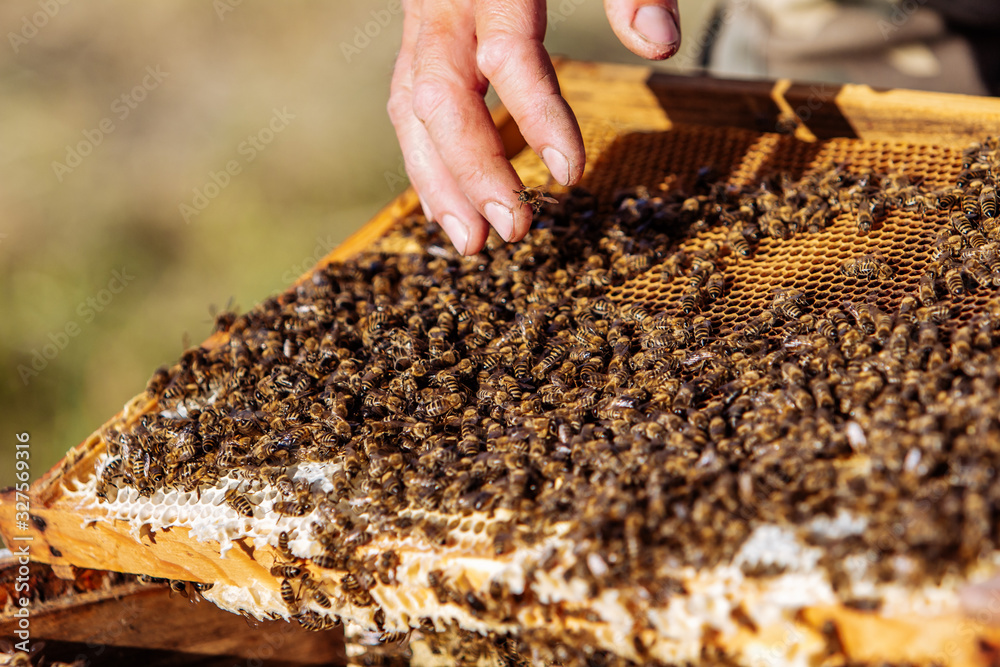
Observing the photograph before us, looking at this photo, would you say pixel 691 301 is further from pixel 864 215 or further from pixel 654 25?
pixel 654 25

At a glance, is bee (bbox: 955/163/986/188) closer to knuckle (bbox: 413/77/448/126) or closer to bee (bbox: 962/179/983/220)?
bee (bbox: 962/179/983/220)

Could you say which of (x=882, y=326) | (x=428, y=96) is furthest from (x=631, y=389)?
(x=428, y=96)

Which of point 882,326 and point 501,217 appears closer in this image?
point 882,326

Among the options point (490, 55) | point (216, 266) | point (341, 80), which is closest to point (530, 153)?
point (490, 55)

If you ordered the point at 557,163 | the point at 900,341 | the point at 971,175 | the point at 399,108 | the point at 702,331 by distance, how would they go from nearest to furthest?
the point at 900,341 < the point at 702,331 < the point at 557,163 < the point at 971,175 < the point at 399,108

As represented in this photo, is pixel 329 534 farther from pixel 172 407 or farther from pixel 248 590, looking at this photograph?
pixel 172 407

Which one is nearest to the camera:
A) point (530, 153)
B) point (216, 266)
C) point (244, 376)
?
point (244, 376)

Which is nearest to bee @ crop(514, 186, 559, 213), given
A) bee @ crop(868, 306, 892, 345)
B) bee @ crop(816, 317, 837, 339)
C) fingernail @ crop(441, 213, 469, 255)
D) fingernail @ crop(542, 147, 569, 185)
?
fingernail @ crop(542, 147, 569, 185)
